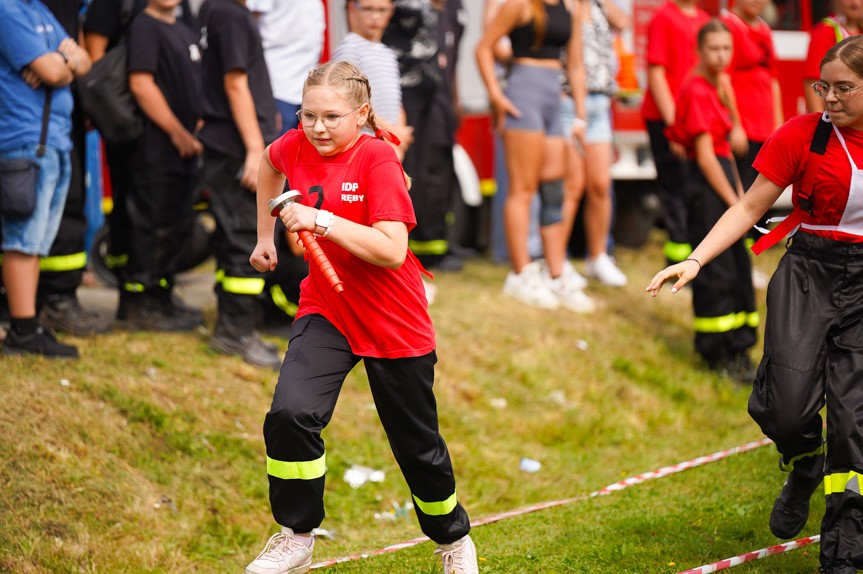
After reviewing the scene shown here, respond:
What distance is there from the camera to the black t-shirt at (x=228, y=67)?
17.4ft

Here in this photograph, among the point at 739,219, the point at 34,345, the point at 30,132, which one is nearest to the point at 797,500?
the point at 739,219

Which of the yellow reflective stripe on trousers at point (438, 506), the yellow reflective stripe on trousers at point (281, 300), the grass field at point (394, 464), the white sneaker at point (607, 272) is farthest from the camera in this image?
the white sneaker at point (607, 272)

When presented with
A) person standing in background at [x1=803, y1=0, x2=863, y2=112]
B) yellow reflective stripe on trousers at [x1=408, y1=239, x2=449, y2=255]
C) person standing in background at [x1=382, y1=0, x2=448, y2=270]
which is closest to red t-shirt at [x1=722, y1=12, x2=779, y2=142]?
person standing in background at [x1=803, y1=0, x2=863, y2=112]

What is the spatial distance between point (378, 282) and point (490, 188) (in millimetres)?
6322

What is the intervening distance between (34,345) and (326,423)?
7.92 ft

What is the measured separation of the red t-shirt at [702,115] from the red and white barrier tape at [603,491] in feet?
6.74

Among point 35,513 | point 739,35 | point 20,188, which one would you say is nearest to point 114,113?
point 20,188

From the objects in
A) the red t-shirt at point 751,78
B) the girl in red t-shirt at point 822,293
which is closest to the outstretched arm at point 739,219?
the girl in red t-shirt at point 822,293

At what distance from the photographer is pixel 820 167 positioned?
139 inches

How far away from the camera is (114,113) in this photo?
5457mm

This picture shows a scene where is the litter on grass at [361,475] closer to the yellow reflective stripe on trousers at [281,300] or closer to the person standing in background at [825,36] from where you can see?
the yellow reflective stripe on trousers at [281,300]

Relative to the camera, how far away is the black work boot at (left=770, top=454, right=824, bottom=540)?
3.76 meters

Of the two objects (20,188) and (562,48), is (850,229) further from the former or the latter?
(562,48)

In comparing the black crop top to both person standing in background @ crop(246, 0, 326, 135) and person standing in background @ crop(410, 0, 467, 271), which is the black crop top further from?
person standing in background @ crop(246, 0, 326, 135)
